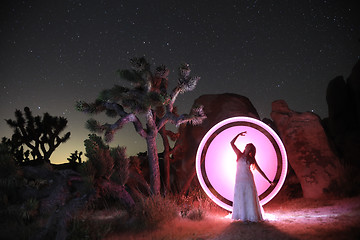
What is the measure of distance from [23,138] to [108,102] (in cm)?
1179

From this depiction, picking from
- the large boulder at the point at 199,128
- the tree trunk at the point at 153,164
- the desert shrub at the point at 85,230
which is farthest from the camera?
the large boulder at the point at 199,128

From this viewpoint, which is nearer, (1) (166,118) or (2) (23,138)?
(1) (166,118)

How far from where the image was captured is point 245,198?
6.22 meters

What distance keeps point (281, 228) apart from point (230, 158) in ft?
11.2

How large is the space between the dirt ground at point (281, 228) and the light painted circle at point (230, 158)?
43.0 inches

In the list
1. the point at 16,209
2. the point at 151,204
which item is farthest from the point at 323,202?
the point at 16,209

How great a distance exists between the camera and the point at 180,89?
345 inches

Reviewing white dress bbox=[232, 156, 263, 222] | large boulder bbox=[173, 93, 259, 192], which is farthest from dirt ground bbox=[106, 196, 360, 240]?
large boulder bbox=[173, 93, 259, 192]

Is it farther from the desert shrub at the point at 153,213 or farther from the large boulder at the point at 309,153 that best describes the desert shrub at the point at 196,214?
the large boulder at the point at 309,153

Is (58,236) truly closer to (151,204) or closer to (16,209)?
(151,204)

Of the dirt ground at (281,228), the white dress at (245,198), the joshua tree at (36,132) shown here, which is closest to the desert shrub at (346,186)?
the dirt ground at (281,228)

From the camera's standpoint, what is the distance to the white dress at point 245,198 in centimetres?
608

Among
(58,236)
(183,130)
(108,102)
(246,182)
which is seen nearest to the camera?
(58,236)

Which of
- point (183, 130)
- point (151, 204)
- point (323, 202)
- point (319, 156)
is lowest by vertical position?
point (323, 202)
